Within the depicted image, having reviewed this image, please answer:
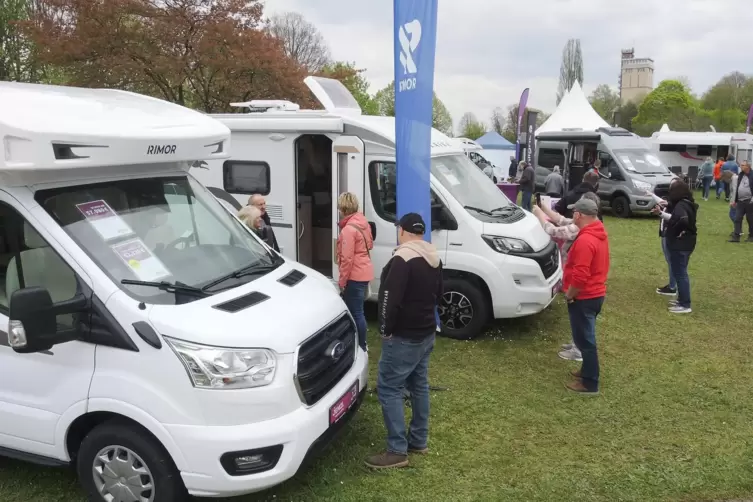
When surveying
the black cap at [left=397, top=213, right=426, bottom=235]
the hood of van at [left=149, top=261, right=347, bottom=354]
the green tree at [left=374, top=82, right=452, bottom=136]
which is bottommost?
the hood of van at [left=149, top=261, right=347, bottom=354]

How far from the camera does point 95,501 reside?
366 cm

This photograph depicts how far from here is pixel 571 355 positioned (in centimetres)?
655

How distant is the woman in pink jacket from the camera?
5875mm

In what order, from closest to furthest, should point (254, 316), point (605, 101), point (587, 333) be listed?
point (254, 316) → point (587, 333) → point (605, 101)

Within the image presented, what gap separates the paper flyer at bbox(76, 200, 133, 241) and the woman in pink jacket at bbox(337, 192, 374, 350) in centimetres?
239

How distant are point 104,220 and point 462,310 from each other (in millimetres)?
4284

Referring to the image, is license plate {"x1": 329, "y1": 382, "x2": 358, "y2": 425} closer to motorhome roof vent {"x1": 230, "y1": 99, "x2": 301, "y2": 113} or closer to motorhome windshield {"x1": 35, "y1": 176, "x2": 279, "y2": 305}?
motorhome windshield {"x1": 35, "y1": 176, "x2": 279, "y2": 305}

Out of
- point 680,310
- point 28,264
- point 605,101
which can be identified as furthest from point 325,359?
point 605,101

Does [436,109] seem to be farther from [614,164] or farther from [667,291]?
[667,291]

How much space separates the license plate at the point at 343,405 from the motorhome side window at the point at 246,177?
13.8ft

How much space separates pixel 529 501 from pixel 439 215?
3.58 metres

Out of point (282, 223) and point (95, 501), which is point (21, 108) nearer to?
point (95, 501)

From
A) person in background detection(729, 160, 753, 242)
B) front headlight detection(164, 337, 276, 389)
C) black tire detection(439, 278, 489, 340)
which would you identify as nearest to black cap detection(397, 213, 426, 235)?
front headlight detection(164, 337, 276, 389)

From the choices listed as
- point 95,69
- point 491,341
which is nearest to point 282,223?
point 491,341
